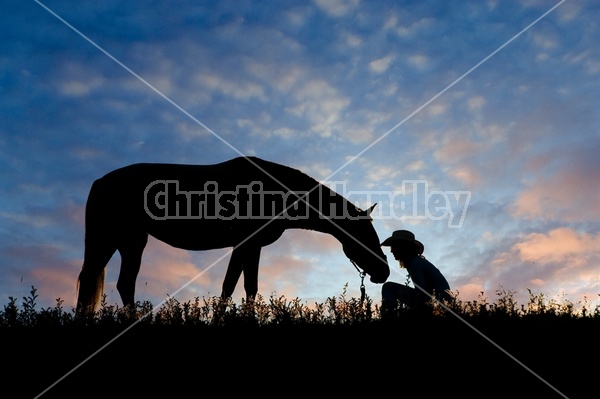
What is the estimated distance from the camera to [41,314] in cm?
827

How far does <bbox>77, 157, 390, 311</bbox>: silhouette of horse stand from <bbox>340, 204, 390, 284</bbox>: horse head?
165 cm

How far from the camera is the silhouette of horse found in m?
11.9

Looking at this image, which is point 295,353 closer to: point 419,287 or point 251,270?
point 419,287

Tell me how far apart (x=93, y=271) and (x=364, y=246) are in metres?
6.41

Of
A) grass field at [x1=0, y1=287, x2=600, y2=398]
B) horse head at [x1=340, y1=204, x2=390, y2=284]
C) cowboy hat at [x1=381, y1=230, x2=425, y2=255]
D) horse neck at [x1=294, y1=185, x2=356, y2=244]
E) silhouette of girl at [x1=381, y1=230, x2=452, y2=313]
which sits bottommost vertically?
grass field at [x1=0, y1=287, x2=600, y2=398]

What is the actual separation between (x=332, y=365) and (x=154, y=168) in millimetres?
7876

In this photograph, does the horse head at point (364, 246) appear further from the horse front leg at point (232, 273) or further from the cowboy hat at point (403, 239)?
the horse front leg at point (232, 273)

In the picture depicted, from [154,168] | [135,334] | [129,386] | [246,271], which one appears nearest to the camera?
[129,386]

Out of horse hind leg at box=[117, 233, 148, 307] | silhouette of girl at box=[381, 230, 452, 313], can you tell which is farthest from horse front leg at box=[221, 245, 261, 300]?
silhouette of girl at box=[381, 230, 452, 313]

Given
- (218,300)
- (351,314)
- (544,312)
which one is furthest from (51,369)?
(544,312)

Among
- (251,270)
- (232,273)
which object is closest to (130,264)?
(232,273)

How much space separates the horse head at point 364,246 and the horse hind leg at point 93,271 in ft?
18.6

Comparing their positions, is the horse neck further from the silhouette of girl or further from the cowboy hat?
the silhouette of girl

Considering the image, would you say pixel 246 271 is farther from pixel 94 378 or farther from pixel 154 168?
pixel 94 378
